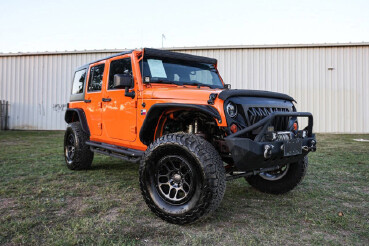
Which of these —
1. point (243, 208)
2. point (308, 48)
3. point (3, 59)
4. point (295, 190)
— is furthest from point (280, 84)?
point (3, 59)

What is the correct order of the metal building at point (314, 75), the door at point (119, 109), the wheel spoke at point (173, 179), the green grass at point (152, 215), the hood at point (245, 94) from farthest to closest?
the metal building at point (314, 75) → the door at point (119, 109) → the wheel spoke at point (173, 179) → the hood at point (245, 94) → the green grass at point (152, 215)

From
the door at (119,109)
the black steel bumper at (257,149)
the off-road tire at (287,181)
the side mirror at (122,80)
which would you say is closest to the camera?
the black steel bumper at (257,149)

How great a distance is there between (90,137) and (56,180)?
2.84ft

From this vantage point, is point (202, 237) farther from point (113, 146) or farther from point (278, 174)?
point (113, 146)

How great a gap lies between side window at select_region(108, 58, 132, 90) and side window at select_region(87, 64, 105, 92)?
0.33m

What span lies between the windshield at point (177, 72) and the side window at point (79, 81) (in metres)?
2.02

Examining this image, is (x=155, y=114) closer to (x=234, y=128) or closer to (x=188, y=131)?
(x=188, y=131)

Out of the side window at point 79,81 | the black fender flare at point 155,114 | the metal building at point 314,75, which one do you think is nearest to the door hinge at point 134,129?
the black fender flare at point 155,114

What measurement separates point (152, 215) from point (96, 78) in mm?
2707

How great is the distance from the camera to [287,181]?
12.2 ft

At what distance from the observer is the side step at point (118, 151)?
11.9 ft

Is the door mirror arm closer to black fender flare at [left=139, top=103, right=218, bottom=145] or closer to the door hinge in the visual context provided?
the door hinge

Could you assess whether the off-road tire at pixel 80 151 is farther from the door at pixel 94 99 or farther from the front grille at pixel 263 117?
the front grille at pixel 263 117

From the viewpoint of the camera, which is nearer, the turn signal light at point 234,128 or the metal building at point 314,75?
the turn signal light at point 234,128
